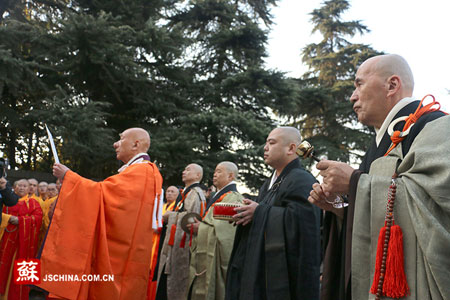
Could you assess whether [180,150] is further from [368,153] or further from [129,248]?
[368,153]

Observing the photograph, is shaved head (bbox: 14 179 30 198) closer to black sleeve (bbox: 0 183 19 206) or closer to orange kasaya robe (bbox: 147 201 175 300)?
black sleeve (bbox: 0 183 19 206)

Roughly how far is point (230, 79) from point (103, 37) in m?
4.29

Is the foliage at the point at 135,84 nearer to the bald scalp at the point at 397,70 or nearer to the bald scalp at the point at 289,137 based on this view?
the bald scalp at the point at 289,137

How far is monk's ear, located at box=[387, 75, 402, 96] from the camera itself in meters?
2.18

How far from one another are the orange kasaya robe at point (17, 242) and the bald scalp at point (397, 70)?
21.7ft

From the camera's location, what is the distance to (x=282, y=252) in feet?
10.9

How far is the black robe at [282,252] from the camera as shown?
10.6ft

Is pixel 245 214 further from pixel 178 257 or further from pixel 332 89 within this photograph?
pixel 332 89

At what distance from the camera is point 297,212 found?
135 inches

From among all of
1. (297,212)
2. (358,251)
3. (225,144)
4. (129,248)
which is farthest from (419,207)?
(225,144)

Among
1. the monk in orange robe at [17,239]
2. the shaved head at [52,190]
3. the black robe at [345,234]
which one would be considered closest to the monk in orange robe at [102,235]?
the black robe at [345,234]

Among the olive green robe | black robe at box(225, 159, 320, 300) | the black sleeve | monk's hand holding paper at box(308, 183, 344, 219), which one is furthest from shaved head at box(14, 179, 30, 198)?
monk's hand holding paper at box(308, 183, 344, 219)

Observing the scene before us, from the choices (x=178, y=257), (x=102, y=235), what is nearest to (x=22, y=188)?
(x=178, y=257)

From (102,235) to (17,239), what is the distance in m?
3.86
